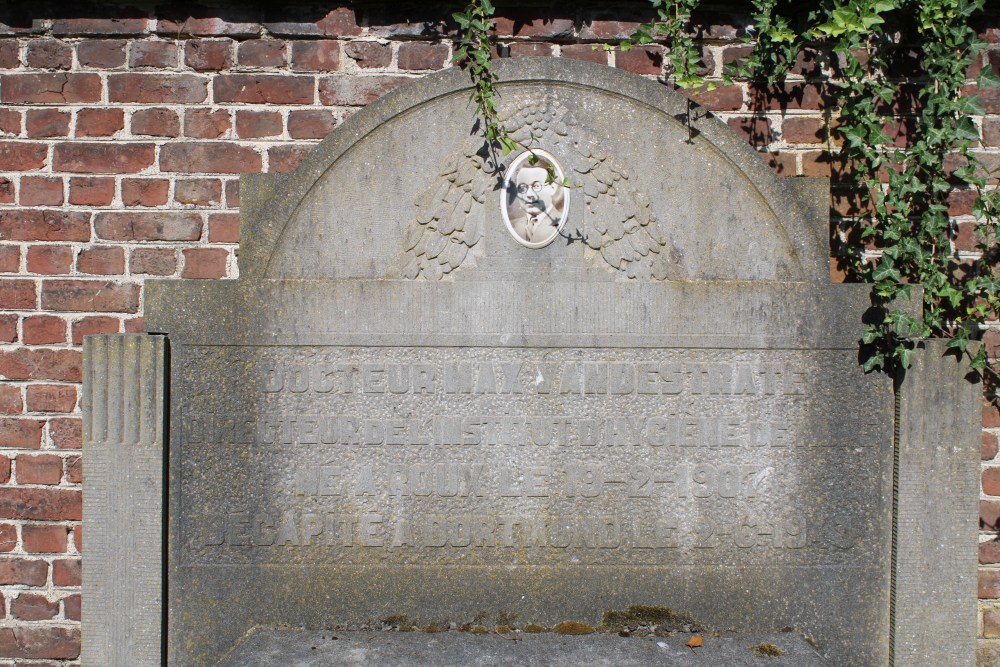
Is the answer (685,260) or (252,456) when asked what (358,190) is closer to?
(252,456)

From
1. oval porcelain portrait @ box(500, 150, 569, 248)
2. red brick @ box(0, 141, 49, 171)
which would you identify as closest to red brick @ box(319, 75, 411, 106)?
oval porcelain portrait @ box(500, 150, 569, 248)

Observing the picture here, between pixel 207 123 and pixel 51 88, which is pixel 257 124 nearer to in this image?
pixel 207 123

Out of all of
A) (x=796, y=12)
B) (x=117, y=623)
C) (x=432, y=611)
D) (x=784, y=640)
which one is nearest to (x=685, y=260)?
(x=796, y=12)

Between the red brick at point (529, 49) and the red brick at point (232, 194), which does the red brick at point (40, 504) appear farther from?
the red brick at point (529, 49)

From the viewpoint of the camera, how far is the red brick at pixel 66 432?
2.64 meters

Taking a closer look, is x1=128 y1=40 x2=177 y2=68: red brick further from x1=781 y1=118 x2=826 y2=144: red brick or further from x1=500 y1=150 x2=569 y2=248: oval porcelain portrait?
x1=781 y1=118 x2=826 y2=144: red brick

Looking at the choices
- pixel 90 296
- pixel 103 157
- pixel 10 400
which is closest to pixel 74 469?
pixel 10 400

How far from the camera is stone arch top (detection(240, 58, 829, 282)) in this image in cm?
233

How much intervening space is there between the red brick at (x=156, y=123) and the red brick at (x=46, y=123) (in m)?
0.24

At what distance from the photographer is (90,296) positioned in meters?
2.64

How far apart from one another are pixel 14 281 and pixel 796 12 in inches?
111

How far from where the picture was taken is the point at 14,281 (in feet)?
8.64

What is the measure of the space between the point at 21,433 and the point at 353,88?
1.64m

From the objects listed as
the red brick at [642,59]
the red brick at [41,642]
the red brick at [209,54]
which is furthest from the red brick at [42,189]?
the red brick at [642,59]
